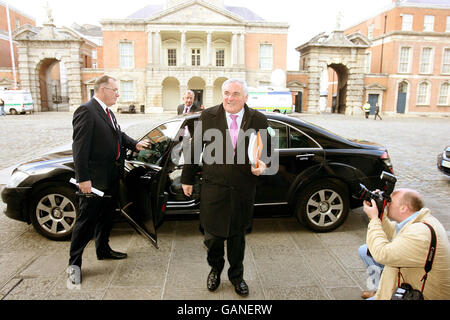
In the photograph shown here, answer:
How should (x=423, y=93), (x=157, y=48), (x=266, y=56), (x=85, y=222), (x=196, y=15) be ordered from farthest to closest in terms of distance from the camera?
(x=423, y=93)
(x=266, y=56)
(x=157, y=48)
(x=196, y=15)
(x=85, y=222)

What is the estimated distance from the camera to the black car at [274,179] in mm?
4145

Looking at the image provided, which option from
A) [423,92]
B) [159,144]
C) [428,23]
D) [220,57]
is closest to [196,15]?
[220,57]

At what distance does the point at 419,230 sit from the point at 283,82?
3903 centimetres

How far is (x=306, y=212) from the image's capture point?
4.56 meters

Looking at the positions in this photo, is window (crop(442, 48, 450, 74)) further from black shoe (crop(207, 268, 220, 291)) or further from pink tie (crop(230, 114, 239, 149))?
black shoe (crop(207, 268, 220, 291))

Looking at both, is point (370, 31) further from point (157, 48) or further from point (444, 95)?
point (157, 48)

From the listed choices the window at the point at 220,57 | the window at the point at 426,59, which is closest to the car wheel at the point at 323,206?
the window at the point at 220,57

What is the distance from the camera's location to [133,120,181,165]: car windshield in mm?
4434

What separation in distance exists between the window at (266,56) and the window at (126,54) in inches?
632

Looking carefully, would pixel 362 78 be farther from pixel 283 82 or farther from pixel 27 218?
pixel 27 218

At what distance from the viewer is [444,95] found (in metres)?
43.1

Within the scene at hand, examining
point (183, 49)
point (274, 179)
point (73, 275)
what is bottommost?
point (73, 275)

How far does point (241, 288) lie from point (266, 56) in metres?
41.5
